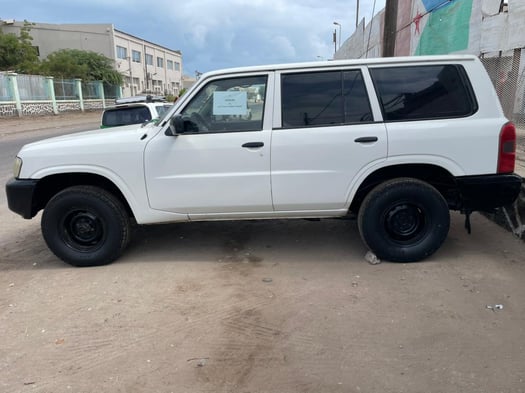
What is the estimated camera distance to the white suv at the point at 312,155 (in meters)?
4.09

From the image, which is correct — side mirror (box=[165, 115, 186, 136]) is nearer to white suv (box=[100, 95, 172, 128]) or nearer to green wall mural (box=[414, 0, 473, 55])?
white suv (box=[100, 95, 172, 128])

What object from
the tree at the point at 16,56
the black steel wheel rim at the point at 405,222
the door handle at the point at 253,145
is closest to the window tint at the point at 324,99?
the door handle at the point at 253,145

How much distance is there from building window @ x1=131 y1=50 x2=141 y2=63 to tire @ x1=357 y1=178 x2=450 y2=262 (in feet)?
222

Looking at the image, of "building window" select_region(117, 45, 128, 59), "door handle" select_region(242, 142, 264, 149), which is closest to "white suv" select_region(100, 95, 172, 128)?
"door handle" select_region(242, 142, 264, 149)

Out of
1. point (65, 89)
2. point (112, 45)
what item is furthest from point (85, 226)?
point (112, 45)

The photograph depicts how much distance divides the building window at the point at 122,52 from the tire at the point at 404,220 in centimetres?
6322

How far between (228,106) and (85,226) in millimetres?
1904

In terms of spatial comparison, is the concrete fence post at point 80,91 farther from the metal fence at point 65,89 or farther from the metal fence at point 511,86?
the metal fence at point 511,86

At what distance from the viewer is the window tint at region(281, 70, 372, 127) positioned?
13.7 ft

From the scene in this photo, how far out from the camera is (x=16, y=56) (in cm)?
4109

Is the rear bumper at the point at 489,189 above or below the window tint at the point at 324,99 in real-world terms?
below

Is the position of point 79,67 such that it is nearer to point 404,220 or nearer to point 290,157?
point 290,157

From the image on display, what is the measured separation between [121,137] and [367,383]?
3115 mm

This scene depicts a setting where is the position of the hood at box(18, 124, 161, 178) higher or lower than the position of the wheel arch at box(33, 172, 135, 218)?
higher
